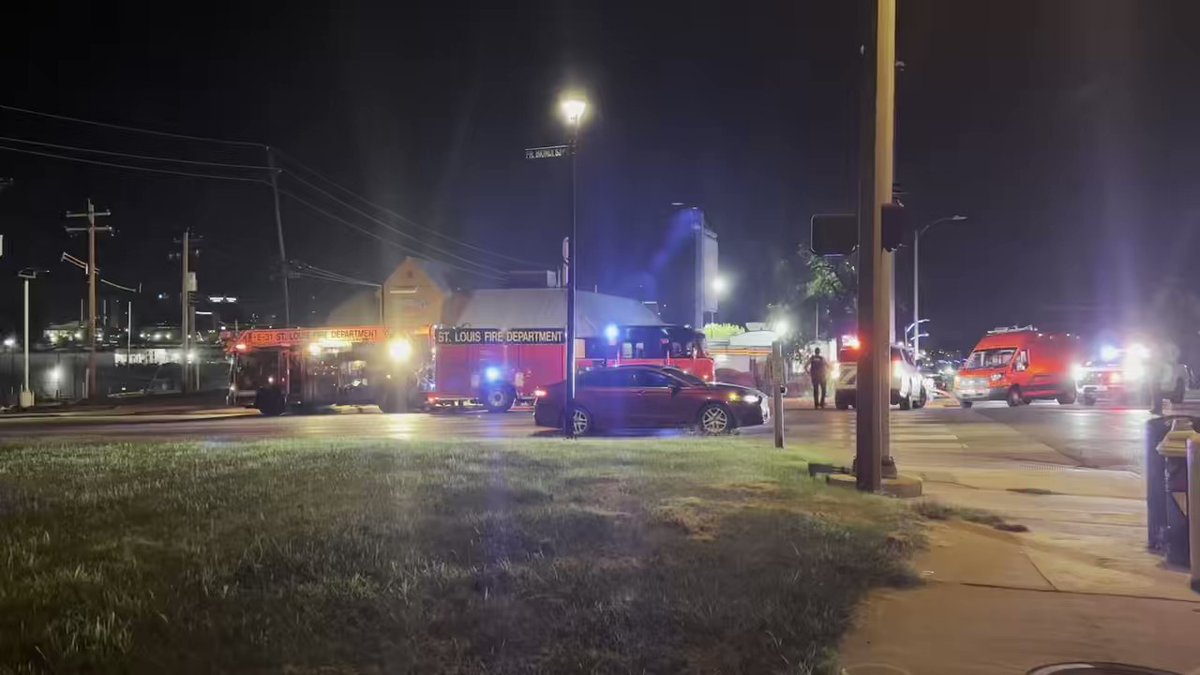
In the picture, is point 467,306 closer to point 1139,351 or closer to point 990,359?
point 990,359

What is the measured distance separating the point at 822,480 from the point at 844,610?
4.95 meters

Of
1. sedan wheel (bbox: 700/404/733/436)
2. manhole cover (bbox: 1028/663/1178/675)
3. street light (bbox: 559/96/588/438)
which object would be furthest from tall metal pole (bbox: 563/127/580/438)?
manhole cover (bbox: 1028/663/1178/675)

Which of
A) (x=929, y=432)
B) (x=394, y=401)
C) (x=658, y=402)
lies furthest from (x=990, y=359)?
(x=394, y=401)

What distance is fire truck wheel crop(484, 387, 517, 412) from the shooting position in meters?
27.8

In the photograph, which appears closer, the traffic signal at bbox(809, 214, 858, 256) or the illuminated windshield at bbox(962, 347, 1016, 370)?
the traffic signal at bbox(809, 214, 858, 256)

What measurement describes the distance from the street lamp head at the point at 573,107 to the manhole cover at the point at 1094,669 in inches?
577

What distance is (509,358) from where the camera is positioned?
2791 cm

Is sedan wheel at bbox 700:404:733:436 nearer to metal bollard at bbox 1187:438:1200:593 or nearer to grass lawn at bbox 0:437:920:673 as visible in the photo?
grass lawn at bbox 0:437:920:673

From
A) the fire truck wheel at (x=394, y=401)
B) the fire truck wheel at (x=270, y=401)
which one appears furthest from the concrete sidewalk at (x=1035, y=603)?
the fire truck wheel at (x=270, y=401)

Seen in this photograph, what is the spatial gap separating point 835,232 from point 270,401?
24626 mm

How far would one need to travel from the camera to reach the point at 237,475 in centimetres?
979

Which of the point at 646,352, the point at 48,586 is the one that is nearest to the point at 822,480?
the point at 48,586

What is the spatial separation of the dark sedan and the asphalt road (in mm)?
571

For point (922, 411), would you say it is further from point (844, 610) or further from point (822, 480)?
point (844, 610)
